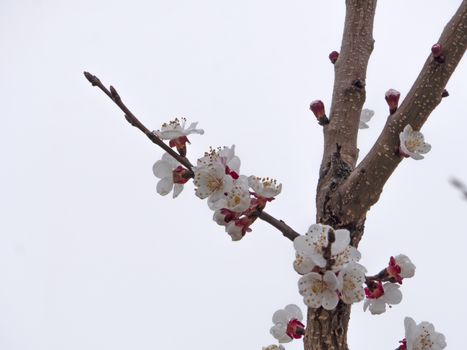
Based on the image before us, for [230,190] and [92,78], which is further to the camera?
[230,190]

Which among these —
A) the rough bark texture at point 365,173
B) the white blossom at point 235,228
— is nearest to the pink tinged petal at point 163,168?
the white blossom at point 235,228

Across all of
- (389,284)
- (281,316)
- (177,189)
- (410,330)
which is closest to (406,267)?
(389,284)

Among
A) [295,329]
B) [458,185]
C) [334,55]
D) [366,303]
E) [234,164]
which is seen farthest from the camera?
[334,55]

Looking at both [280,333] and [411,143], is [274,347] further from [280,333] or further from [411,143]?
[411,143]

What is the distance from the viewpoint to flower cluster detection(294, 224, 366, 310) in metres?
1.50

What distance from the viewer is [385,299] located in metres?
1.78

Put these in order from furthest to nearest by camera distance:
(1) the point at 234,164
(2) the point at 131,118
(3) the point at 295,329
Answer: (3) the point at 295,329
(1) the point at 234,164
(2) the point at 131,118

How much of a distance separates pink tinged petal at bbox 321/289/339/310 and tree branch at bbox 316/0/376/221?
0.25 metres

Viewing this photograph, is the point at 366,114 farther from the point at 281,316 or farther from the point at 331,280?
the point at 331,280

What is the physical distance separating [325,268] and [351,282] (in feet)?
0.27

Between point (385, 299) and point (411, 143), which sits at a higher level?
point (411, 143)

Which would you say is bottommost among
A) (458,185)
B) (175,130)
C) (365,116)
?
(458,185)

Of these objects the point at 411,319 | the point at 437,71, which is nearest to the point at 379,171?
the point at 437,71

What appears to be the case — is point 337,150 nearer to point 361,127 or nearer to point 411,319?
point 411,319
